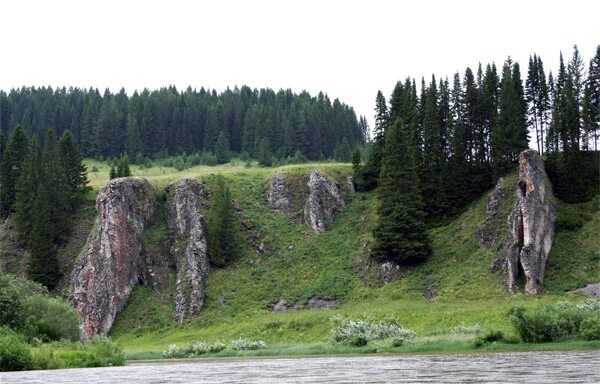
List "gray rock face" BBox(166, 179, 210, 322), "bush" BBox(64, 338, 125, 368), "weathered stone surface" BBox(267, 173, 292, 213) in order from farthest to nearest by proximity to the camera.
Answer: "weathered stone surface" BBox(267, 173, 292, 213), "gray rock face" BBox(166, 179, 210, 322), "bush" BBox(64, 338, 125, 368)

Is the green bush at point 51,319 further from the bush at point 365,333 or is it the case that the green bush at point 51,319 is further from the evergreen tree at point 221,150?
the evergreen tree at point 221,150

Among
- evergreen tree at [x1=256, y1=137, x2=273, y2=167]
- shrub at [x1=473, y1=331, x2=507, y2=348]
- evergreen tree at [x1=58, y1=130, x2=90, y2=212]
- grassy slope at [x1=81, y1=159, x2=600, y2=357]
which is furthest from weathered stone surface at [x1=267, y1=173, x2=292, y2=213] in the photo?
shrub at [x1=473, y1=331, x2=507, y2=348]

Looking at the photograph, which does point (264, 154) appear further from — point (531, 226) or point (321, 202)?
point (531, 226)

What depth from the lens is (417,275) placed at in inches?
3826

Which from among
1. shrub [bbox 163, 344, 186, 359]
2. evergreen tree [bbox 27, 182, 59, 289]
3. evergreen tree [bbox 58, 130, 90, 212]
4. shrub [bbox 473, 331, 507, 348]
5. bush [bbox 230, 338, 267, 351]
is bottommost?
shrub [bbox 163, 344, 186, 359]

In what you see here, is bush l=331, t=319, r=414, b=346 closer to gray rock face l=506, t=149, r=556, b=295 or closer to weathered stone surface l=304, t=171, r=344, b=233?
gray rock face l=506, t=149, r=556, b=295

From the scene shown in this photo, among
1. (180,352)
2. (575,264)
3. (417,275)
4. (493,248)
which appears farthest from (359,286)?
(180,352)

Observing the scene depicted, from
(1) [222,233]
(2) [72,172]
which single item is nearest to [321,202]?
(1) [222,233]

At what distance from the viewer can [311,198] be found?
120 metres

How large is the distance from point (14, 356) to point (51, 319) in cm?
2532

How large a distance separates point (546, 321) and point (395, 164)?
5398cm

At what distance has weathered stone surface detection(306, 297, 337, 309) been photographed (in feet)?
313

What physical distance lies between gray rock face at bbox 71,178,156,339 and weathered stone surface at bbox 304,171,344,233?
25883 millimetres

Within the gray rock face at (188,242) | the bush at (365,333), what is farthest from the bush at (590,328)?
the gray rock face at (188,242)
